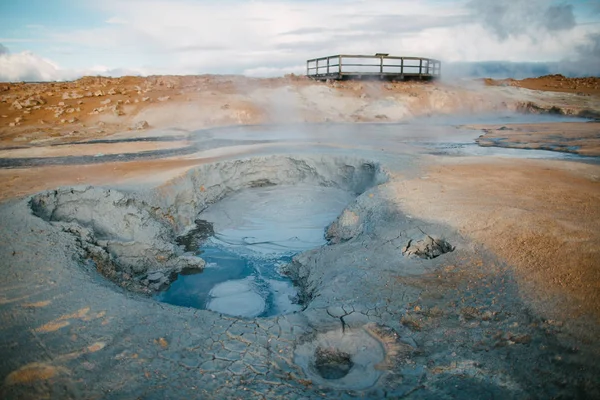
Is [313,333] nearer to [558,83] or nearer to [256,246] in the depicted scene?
[256,246]

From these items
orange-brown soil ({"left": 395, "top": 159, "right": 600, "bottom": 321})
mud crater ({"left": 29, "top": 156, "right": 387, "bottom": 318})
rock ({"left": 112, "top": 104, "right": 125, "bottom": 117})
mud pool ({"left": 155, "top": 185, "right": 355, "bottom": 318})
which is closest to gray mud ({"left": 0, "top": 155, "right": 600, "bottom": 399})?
mud crater ({"left": 29, "top": 156, "right": 387, "bottom": 318})

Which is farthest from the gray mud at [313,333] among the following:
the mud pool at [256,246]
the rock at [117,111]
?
the rock at [117,111]

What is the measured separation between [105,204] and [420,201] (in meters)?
4.42

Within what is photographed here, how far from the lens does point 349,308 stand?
3422 millimetres

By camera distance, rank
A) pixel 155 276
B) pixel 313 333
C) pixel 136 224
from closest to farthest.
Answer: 1. pixel 313 333
2. pixel 155 276
3. pixel 136 224

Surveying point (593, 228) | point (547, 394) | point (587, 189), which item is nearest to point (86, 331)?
point (547, 394)

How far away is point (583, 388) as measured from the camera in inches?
91.5

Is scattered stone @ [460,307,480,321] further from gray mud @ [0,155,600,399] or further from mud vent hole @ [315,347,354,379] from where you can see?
mud vent hole @ [315,347,354,379]

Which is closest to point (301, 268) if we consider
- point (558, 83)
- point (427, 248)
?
point (427, 248)

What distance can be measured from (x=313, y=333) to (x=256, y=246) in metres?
3.55

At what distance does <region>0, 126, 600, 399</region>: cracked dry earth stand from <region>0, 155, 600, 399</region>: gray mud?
0.04 ft

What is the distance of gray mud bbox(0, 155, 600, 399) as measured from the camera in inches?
96.0

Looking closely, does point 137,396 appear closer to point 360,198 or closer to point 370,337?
point 370,337

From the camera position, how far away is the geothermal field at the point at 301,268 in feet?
8.38
